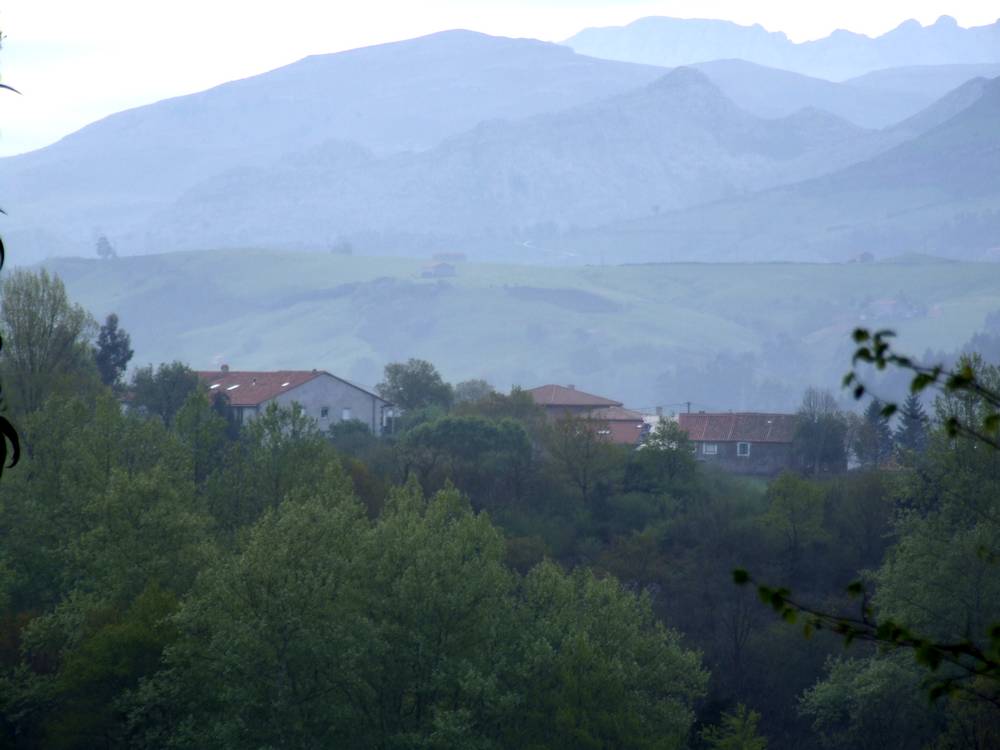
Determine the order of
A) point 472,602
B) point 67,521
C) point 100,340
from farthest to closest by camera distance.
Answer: point 100,340 < point 67,521 < point 472,602

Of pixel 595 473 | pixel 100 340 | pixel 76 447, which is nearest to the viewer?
pixel 76 447

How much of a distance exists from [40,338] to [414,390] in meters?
31.1

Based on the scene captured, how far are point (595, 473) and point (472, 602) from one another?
27.6 m

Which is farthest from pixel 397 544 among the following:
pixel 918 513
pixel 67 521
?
pixel 918 513

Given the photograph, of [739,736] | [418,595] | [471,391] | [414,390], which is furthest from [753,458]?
[739,736]

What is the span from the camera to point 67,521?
37500mm

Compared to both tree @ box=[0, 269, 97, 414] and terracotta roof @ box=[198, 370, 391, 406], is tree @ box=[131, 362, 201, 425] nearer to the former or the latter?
terracotta roof @ box=[198, 370, 391, 406]

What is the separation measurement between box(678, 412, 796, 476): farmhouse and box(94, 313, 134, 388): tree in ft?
99.7

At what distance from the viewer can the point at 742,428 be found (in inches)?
3177

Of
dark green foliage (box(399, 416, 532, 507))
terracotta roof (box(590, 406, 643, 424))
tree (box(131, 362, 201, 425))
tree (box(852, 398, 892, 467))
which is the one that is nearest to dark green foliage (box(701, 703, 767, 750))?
dark green foliage (box(399, 416, 532, 507))

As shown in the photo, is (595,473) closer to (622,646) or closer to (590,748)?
(622,646)

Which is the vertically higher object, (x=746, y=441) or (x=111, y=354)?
(x=111, y=354)

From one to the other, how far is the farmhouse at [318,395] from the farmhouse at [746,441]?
18.1 metres

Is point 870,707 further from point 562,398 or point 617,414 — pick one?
point 562,398
